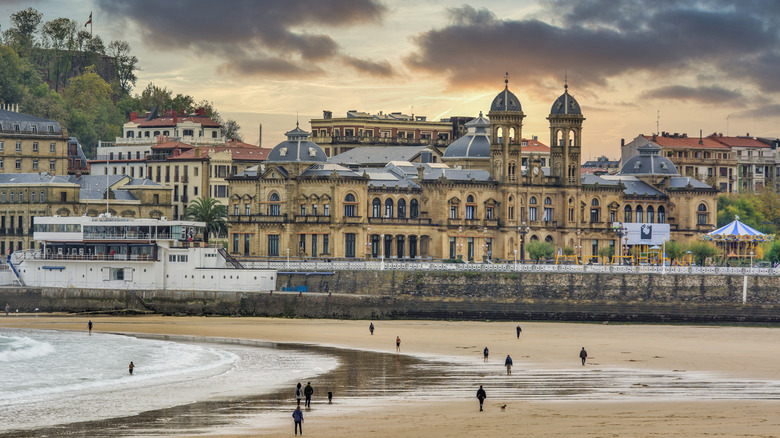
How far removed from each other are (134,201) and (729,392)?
100205mm

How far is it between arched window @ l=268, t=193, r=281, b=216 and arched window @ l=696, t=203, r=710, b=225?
4753cm

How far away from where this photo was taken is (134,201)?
515ft

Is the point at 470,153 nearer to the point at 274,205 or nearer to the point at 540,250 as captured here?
the point at 540,250

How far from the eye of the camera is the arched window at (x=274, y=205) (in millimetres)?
140250

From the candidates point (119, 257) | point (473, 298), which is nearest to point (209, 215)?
point (119, 257)

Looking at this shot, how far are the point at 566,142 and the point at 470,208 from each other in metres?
13.1

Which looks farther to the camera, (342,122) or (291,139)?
(342,122)

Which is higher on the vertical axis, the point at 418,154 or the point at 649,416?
the point at 418,154

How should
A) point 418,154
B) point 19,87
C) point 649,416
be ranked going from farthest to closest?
point 19,87 < point 418,154 < point 649,416

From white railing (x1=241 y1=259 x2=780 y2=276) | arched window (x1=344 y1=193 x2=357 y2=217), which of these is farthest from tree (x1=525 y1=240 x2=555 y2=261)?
arched window (x1=344 y1=193 x2=357 y2=217)

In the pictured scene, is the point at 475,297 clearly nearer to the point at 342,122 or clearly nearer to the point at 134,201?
the point at 134,201

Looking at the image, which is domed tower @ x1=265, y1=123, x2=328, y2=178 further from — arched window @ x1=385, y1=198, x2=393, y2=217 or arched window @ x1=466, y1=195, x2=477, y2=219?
arched window @ x1=466, y1=195, x2=477, y2=219

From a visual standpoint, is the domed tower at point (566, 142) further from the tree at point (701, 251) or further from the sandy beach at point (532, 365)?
the sandy beach at point (532, 365)

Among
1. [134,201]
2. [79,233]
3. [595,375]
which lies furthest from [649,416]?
[134,201]
